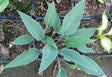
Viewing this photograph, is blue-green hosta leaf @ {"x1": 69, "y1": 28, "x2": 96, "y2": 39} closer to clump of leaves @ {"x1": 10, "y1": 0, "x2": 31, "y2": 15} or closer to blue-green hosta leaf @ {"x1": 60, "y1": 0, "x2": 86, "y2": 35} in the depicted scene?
blue-green hosta leaf @ {"x1": 60, "y1": 0, "x2": 86, "y2": 35}

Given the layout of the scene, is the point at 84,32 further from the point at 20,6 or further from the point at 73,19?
the point at 20,6

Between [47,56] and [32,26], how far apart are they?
0.66ft

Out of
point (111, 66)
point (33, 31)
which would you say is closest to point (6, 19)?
point (33, 31)

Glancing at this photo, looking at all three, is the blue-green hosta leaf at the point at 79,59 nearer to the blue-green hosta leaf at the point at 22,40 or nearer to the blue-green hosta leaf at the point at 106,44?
the blue-green hosta leaf at the point at 22,40

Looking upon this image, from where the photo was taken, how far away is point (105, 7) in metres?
1.42

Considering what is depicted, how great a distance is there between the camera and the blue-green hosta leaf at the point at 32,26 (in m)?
0.81

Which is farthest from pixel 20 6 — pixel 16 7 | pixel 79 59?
pixel 79 59

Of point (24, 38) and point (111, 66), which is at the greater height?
point (24, 38)

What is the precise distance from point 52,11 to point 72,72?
77cm

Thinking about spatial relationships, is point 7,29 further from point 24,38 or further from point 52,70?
point 52,70

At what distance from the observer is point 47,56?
2.72ft

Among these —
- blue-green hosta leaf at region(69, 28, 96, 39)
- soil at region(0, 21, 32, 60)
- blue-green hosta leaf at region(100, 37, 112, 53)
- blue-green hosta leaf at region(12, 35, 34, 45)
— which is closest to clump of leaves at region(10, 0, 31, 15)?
soil at region(0, 21, 32, 60)

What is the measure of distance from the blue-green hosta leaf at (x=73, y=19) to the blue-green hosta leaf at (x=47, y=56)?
16cm

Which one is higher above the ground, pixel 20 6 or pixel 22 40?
pixel 20 6
